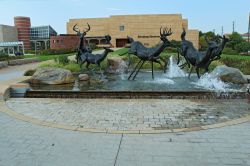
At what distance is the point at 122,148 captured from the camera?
538 cm

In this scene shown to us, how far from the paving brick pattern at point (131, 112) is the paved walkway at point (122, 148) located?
0.70 metres

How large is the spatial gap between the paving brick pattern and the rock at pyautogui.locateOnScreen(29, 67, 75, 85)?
9.85ft

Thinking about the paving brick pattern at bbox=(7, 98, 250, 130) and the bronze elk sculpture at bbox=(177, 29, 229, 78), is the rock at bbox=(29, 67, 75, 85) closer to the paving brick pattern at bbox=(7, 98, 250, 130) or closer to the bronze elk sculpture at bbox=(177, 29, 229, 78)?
the paving brick pattern at bbox=(7, 98, 250, 130)

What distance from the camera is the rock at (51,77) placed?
12.7 metres

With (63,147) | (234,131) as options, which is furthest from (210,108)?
(63,147)

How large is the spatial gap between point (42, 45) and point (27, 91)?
77.3 m

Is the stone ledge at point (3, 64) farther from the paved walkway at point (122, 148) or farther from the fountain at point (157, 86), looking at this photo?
the paved walkway at point (122, 148)

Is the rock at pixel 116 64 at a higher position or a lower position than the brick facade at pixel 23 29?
lower

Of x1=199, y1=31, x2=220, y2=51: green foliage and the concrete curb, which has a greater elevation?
x1=199, y1=31, x2=220, y2=51: green foliage

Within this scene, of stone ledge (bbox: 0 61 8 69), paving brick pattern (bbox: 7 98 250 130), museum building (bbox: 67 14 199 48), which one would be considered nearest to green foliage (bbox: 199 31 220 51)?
museum building (bbox: 67 14 199 48)

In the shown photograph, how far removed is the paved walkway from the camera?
4816 mm

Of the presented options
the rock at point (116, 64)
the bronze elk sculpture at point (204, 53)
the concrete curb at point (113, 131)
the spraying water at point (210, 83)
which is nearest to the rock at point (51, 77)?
the concrete curb at point (113, 131)

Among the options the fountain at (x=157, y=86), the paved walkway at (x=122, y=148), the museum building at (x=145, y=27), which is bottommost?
the paved walkway at (x=122, y=148)

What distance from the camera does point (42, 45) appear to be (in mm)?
84188
